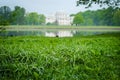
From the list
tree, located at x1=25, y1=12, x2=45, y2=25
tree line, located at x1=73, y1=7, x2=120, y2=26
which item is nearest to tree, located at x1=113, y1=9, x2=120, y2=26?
tree line, located at x1=73, y1=7, x2=120, y2=26

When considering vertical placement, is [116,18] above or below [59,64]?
above

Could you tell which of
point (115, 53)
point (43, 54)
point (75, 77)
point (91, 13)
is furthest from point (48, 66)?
point (91, 13)

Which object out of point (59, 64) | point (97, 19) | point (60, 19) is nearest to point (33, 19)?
point (97, 19)

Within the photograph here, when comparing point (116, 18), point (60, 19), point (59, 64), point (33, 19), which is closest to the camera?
point (59, 64)

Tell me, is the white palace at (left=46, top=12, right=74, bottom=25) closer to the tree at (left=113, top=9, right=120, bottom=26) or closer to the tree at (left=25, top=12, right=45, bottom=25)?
the tree at (left=25, top=12, right=45, bottom=25)

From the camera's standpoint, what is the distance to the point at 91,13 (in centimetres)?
6300

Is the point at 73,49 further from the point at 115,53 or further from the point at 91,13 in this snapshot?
the point at 91,13

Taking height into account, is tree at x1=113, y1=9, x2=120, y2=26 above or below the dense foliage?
above

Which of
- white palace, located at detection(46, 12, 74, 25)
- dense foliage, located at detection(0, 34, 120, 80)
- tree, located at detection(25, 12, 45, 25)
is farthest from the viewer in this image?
white palace, located at detection(46, 12, 74, 25)

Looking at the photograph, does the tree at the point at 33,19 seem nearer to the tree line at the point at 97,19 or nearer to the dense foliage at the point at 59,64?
the tree line at the point at 97,19

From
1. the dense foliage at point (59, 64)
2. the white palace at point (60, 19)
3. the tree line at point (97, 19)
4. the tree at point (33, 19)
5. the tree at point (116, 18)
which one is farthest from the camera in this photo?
the white palace at point (60, 19)

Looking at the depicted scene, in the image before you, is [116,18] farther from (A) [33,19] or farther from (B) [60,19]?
(B) [60,19]

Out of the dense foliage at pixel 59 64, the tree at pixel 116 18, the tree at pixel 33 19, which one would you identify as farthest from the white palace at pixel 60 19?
the dense foliage at pixel 59 64

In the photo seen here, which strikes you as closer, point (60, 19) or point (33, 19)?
point (33, 19)
